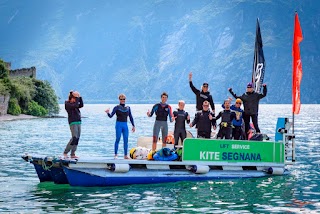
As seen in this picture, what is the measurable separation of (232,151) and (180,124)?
77.2 inches

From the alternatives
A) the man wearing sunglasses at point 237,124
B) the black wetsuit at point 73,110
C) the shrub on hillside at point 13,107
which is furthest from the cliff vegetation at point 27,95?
the black wetsuit at point 73,110

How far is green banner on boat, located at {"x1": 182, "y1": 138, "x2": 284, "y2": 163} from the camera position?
2180cm

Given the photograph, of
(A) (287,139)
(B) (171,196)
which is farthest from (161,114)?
(A) (287,139)

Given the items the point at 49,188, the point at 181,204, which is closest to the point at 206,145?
the point at 181,204

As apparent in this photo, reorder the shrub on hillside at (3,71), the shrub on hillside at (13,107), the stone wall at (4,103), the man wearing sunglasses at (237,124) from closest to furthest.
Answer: the man wearing sunglasses at (237,124) → the stone wall at (4,103) → the shrub on hillside at (13,107) → the shrub on hillside at (3,71)

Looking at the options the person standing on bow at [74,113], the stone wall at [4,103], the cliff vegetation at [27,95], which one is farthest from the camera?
the cliff vegetation at [27,95]

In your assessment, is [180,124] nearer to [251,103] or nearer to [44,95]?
[251,103]

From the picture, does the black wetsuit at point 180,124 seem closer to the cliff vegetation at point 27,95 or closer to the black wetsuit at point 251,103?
the black wetsuit at point 251,103

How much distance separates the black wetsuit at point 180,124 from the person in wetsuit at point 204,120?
344 millimetres

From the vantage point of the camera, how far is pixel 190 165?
72.2ft

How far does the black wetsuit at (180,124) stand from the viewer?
22.4m

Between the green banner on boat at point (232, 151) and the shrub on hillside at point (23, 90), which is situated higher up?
the shrub on hillside at point (23, 90)

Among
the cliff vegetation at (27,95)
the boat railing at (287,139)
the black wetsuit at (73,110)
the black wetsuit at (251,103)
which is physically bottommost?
the boat railing at (287,139)

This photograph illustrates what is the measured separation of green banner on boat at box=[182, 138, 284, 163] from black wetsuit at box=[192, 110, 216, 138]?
2.65 feet
